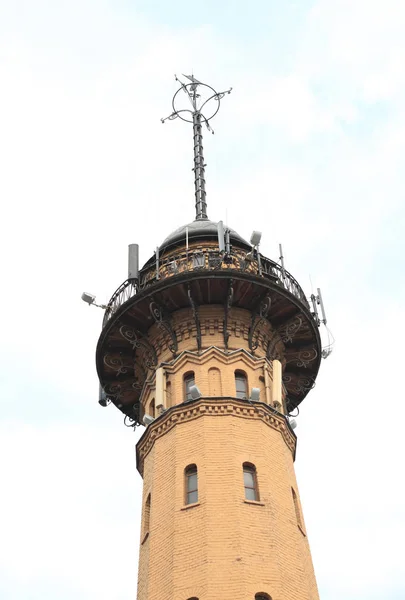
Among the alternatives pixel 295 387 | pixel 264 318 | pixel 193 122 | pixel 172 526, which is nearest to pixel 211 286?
pixel 264 318

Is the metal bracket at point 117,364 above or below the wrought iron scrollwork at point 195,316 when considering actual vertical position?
above

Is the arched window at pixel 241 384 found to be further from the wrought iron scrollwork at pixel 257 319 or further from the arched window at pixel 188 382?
the arched window at pixel 188 382

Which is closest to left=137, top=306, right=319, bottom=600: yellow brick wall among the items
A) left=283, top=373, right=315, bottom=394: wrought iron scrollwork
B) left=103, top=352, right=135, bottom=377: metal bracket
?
left=103, top=352, right=135, bottom=377: metal bracket

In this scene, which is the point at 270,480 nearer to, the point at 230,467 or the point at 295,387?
the point at 230,467

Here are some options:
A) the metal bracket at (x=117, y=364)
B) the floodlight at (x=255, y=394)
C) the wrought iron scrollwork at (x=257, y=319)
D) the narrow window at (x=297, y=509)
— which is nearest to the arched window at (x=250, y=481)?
the narrow window at (x=297, y=509)

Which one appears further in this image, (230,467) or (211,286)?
(211,286)

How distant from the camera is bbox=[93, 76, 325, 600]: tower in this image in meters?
20.5

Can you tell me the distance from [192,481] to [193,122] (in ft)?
66.3

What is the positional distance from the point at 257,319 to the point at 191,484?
22.1 feet

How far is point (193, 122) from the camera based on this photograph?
37.2 meters

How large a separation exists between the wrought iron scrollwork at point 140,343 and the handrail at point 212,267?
78 cm

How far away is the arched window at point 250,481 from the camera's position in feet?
72.4

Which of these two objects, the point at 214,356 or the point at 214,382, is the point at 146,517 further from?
the point at 214,356

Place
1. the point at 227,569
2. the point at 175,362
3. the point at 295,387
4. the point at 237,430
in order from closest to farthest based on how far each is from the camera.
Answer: the point at 227,569, the point at 237,430, the point at 175,362, the point at 295,387
